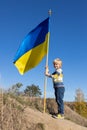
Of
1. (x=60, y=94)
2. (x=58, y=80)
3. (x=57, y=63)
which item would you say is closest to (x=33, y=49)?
(x=57, y=63)

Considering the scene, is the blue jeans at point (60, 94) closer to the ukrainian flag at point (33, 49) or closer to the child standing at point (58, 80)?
the child standing at point (58, 80)

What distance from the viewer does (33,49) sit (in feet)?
41.0

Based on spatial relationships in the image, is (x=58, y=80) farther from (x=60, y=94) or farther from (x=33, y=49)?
(x=33, y=49)

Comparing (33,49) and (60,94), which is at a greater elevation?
(33,49)

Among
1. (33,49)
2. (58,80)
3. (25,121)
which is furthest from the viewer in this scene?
(33,49)

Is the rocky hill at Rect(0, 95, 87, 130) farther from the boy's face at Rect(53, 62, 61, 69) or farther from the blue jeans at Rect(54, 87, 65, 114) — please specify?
the boy's face at Rect(53, 62, 61, 69)

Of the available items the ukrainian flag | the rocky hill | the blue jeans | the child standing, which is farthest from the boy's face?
the rocky hill

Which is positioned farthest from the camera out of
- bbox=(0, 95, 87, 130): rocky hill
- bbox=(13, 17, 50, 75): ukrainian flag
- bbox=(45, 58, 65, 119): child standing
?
bbox=(13, 17, 50, 75): ukrainian flag

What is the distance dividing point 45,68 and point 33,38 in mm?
1587

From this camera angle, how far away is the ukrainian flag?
39.7 feet

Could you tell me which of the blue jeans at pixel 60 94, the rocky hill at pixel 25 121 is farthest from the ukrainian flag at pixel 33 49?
the rocky hill at pixel 25 121

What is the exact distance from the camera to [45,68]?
1166 centimetres

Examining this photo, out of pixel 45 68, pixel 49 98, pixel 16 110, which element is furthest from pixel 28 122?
pixel 49 98

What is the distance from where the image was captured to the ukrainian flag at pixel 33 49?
1211cm
